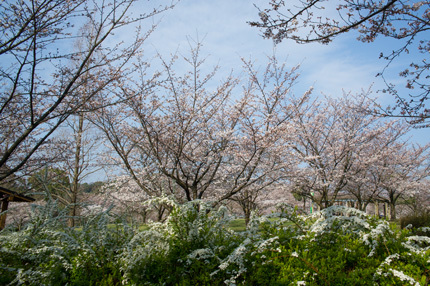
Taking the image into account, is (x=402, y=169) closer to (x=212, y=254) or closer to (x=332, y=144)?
(x=332, y=144)

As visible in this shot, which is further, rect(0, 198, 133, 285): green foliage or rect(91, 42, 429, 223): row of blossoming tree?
rect(91, 42, 429, 223): row of blossoming tree

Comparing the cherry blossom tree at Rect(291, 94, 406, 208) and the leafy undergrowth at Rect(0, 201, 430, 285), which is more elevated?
the cherry blossom tree at Rect(291, 94, 406, 208)

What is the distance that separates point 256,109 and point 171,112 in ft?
9.25

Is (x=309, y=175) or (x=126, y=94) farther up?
(x=126, y=94)

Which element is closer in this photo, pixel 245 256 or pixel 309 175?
pixel 245 256

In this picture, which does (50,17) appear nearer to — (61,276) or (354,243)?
(61,276)

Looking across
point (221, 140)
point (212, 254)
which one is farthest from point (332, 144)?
point (212, 254)

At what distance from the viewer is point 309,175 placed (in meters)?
14.1

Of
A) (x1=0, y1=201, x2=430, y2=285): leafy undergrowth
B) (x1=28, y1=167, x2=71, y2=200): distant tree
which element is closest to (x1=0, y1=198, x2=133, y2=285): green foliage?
(x1=0, y1=201, x2=430, y2=285): leafy undergrowth

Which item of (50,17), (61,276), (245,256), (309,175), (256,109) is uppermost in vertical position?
(256,109)

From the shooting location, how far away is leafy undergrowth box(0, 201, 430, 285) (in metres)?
2.12

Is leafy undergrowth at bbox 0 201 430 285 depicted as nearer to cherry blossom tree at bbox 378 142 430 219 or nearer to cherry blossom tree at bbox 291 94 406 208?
cherry blossom tree at bbox 291 94 406 208

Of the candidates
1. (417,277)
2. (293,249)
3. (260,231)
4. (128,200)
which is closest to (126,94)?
(260,231)

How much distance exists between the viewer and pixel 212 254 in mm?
2416
